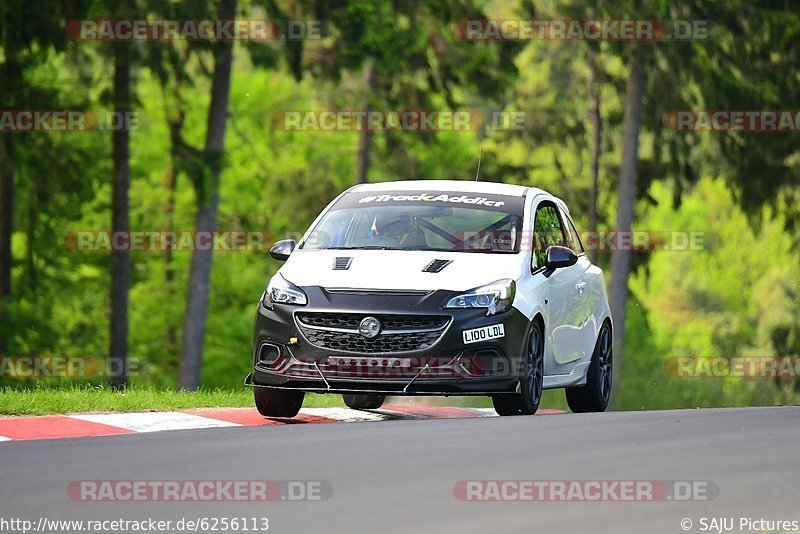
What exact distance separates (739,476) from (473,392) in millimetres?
3703

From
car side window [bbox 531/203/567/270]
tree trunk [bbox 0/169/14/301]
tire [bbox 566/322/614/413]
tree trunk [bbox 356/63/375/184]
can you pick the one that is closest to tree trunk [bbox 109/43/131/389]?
tree trunk [bbox 0/169/14/301]

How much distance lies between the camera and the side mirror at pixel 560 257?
44.9 feet

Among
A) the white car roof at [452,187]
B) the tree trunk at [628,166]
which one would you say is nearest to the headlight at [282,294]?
the white car roof at [452,187]

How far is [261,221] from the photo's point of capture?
5100 cm

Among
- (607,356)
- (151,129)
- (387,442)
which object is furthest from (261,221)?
(387,442)

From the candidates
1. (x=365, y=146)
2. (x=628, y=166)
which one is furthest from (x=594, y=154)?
(x=628, y=166)

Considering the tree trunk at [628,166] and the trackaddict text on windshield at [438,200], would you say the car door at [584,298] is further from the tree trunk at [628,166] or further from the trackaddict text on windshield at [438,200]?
the tree trunk at [628,166]

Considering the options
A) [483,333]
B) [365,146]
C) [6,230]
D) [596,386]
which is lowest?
[6,230]

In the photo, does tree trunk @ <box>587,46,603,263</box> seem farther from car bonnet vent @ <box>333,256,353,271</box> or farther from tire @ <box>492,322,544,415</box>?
car bonnet vent @ <box>333,256,353,271</box>

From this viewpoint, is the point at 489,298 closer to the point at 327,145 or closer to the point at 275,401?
the point at 275,401

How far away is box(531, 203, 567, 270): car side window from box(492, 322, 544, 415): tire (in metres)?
0.70

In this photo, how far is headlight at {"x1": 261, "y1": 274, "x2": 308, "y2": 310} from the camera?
12680mm

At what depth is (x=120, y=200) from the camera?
29766 millimetres

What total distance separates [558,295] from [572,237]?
1.54m
